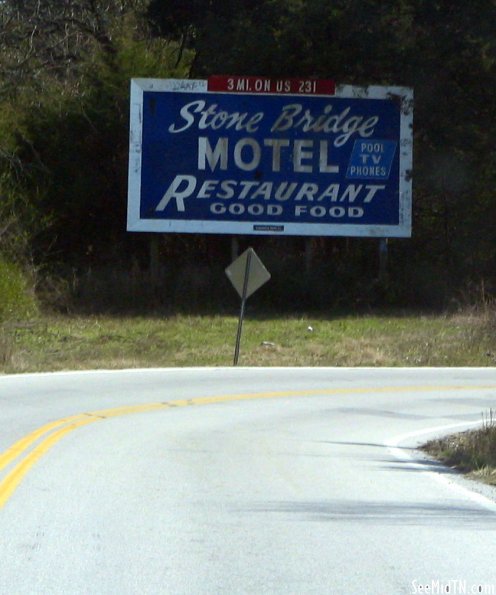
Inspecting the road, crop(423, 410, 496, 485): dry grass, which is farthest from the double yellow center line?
crop(423, 410, 496, 485): dry grass

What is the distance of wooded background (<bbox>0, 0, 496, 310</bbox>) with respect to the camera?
33531 millimetres

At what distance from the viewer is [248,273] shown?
87.5 feet

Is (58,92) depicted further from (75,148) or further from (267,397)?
(267,397)

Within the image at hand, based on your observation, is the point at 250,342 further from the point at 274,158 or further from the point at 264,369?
the point at 274,158

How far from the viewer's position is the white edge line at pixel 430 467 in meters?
10.1

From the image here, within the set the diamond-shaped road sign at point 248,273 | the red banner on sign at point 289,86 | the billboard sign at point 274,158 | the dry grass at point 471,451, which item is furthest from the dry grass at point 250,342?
the dry grass at point 471,451

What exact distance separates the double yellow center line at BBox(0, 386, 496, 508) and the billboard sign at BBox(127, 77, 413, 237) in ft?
40.1

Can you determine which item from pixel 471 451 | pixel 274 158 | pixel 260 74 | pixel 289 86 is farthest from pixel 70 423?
pixel 260 74

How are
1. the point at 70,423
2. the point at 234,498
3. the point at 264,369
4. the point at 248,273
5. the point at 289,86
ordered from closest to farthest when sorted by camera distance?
1. the point at 234,498
2. the point at 70,423
3. the point at 264,369
4. the point at 248,273
5. the point at 289,86

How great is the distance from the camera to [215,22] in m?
35.9

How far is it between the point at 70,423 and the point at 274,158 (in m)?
18.8

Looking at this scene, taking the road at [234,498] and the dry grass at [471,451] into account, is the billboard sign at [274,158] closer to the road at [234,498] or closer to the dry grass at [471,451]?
the road at [234,498]

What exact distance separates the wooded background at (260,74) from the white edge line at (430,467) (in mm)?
19033

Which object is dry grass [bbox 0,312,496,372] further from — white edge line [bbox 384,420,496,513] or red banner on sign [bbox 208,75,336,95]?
white edge line [bbox 384,420,496,513]
